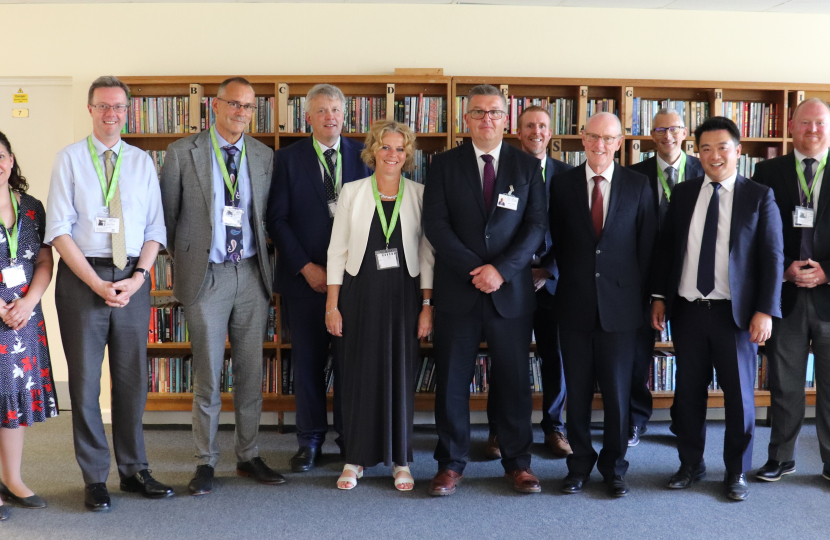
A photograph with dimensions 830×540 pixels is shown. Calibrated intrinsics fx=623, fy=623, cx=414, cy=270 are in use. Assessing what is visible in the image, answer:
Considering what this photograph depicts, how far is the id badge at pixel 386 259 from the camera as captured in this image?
3.17 m

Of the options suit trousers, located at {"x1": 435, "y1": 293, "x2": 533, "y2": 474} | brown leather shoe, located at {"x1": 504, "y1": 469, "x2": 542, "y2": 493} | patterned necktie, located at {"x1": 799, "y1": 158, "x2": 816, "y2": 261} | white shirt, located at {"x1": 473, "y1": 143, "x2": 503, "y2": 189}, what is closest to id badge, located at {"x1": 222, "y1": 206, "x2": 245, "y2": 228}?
suit trousers, located at {"x1": 435, "y1": 293, "x2": 533, "y2": 474}

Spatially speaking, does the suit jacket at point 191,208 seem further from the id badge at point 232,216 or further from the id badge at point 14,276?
the id badge at point 14,276

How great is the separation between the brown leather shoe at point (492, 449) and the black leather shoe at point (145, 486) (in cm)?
181

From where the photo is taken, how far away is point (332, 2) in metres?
4.52

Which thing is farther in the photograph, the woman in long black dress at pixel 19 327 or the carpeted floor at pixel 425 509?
the woman in long black dress at pixel 19 327

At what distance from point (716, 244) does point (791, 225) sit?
563mm

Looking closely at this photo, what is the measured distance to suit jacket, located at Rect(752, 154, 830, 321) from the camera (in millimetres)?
3285

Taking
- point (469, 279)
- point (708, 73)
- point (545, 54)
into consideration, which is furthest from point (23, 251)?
point (708, 73)

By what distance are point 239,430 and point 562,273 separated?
1.96m

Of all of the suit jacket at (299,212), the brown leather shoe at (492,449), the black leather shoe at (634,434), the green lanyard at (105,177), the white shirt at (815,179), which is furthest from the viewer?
the black leather shoe at (634,434)

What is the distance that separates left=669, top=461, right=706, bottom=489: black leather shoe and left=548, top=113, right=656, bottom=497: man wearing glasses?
0.28 meters

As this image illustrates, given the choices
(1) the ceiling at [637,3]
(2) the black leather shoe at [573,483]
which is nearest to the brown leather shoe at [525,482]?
(2) the black leather shoe at [573,483]

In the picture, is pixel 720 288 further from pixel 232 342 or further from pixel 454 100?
pixel 232 342

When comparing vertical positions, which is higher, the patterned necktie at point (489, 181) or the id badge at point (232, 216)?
the patterned necktie at point (489, 181)
